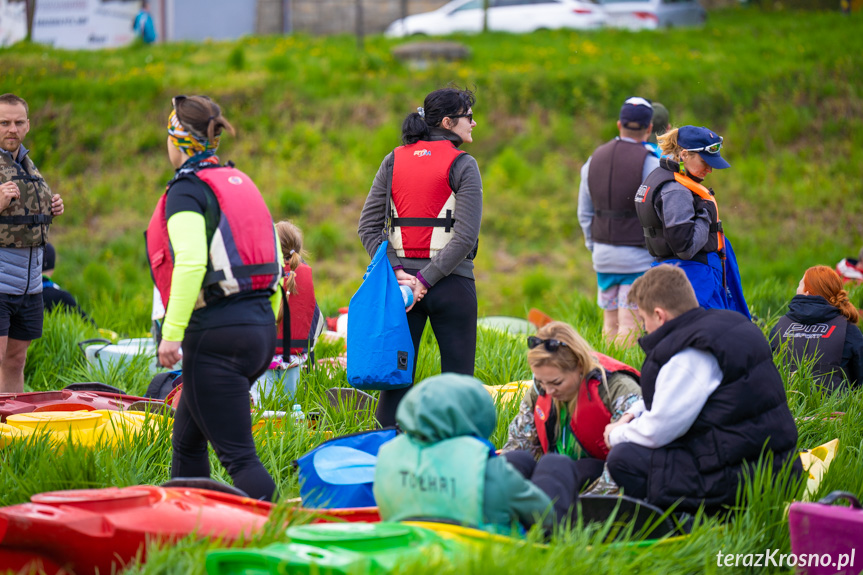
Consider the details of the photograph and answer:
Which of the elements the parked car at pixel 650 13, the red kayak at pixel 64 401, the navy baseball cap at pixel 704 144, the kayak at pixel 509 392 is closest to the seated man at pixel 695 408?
the kayak at pixel 509 392

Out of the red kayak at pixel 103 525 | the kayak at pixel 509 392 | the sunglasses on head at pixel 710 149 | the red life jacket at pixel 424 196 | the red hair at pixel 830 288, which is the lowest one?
the kayak at pixel 509 392

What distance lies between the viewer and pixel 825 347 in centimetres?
531

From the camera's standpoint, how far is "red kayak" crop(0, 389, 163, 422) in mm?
4680

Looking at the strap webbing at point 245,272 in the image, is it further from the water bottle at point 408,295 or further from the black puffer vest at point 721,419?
the black puffer vest at point 721,419

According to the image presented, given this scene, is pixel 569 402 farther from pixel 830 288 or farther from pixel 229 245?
pixel 830 288

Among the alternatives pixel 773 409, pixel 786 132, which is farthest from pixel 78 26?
pixel 773 409

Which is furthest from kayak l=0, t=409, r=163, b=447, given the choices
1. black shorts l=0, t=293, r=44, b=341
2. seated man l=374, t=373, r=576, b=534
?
seated man l=374, t=373, r=576, b=534

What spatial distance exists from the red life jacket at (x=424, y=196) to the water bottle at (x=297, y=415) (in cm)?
102

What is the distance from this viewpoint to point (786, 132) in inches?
564

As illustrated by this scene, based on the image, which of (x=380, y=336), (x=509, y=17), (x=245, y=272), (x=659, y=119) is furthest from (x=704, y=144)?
(x=509, y=17)

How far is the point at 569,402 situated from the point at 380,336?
1.03m

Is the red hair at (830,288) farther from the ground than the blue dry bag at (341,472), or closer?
farther from the ground

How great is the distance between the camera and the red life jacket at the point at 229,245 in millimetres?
3400

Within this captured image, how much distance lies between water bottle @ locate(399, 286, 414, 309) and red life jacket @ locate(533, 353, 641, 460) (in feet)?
2.75
